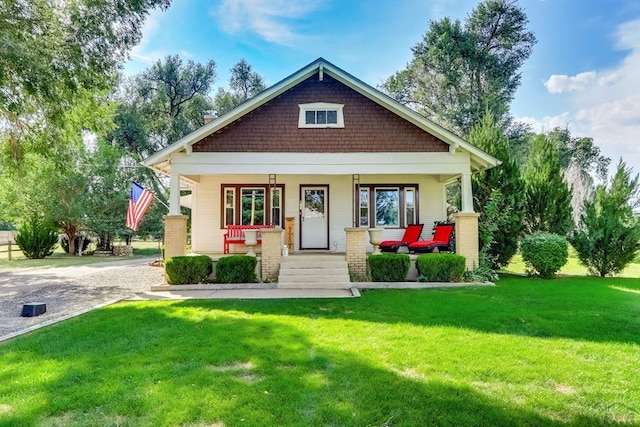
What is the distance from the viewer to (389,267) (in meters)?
9.99

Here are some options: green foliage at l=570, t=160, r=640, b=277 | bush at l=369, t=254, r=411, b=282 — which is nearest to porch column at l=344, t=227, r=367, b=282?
bush at l=369, t=254, r=411, b=282

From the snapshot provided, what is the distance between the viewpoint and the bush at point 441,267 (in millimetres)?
9988

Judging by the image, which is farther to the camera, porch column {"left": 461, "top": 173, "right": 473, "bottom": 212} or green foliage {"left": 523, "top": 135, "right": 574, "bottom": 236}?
green foliage {"left": 523, "top": 135, "right": 574, "bottom": 236}

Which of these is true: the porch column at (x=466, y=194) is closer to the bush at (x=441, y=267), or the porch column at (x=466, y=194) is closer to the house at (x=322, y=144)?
the house at (x=322, y=144)

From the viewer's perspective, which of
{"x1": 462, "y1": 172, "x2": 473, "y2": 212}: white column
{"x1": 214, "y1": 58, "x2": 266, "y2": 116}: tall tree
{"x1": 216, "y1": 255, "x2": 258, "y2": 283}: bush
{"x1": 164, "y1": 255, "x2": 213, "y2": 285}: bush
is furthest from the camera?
{"x1": 214, "y1": 58, "x2": 266, "y2": 116}: tall tree

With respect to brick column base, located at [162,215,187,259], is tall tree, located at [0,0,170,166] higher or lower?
higher

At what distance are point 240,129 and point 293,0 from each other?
6179mm

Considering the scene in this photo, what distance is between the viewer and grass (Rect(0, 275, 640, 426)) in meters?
3.12

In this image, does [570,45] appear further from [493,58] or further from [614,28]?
[493,58]

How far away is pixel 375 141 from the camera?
11.1m

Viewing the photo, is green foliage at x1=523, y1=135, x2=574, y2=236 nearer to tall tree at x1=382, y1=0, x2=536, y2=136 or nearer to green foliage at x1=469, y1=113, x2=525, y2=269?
green foliage at x1=469, y1=113, x2=525, y2=269

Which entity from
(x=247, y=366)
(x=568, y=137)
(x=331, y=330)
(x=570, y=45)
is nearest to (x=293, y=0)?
(x=570, y=45)

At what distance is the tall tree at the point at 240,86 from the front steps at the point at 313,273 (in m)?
27.2

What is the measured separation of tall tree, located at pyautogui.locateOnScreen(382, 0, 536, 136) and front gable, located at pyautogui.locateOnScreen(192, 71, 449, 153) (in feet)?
57.8
